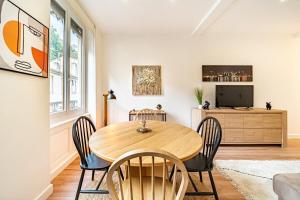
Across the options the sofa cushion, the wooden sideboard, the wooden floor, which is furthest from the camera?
the wooden sideboard

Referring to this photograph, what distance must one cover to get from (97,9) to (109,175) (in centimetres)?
303

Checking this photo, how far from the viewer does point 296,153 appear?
3.46 m

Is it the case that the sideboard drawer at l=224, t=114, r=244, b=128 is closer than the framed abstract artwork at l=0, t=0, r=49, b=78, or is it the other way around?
the framed abstract artwork at l=0, t=0, r=49, b=78

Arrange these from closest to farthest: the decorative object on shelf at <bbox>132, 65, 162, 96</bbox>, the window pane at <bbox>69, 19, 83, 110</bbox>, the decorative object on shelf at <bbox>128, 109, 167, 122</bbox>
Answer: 1. the window pane at <bbox>69, 19, 83, 110</bbox>
2. the decorative object on shelf at <bbox>128, 109, 167, 122</bbox>
3. the decorative object on shelf at <bbox>132, 65, 162, 96</bbox>

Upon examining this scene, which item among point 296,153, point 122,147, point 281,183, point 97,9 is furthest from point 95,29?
point 296,153

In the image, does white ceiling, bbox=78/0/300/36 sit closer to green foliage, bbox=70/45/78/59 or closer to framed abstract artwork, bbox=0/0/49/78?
green foliage, bbox=70/45/78/59

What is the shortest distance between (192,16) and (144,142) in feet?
9.30

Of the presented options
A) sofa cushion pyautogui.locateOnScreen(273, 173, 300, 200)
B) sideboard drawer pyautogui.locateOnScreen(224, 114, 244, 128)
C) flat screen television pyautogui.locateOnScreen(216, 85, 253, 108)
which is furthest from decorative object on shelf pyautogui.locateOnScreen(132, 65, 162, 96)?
sofa cushion pyautogui.locateOnScreen(273, 173, 300, 200)

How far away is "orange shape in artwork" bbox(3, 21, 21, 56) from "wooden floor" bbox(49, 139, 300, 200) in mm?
1575

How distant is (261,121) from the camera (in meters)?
3.84

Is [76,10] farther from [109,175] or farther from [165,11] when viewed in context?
[109,175]

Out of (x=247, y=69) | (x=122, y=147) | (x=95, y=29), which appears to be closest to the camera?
(x=122, y=147)

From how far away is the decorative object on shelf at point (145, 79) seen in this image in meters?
4.46

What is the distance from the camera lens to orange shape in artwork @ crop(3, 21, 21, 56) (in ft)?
4.58
